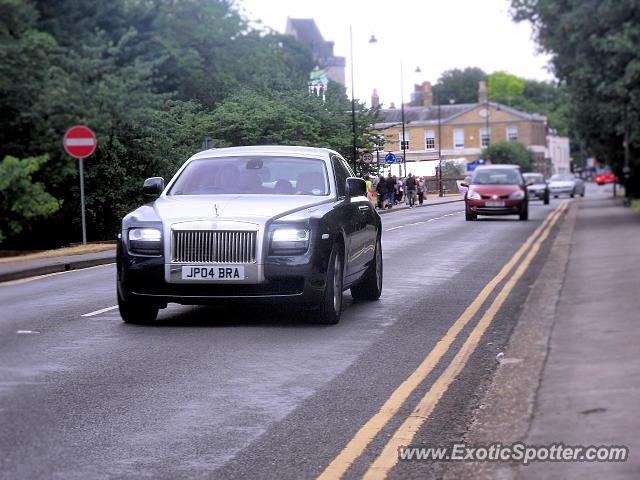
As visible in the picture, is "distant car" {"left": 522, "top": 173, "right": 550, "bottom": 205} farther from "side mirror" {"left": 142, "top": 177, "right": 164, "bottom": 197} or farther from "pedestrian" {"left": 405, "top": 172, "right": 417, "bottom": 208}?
"side mirror" {"left": 142, "top": 177, "right": 164, "bottom": 197}

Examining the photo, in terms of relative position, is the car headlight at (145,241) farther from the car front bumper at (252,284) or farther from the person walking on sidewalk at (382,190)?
the person walking on sidewalk at (382,190)

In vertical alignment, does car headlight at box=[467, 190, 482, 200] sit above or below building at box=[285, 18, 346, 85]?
below

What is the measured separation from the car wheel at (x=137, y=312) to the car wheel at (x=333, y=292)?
1.62 metres

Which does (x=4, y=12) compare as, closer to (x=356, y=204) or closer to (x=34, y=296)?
(x=34, y=296)

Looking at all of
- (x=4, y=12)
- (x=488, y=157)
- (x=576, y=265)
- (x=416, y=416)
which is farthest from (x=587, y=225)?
(x=488, y=157)

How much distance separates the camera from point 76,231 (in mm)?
41156

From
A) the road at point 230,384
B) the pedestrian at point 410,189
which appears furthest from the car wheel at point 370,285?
the pedestrian at point 410,189

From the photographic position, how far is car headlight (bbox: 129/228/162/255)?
11570mm

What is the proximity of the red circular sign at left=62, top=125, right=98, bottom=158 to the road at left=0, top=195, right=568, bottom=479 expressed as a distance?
13.0 meters

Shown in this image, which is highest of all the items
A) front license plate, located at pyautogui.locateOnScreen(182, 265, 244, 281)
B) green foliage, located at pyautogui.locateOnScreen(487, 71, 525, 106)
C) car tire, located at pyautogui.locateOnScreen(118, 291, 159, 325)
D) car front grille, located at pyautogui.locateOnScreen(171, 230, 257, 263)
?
green foliage, located at pyautogui.locateOnScreen(487, 71, 525, 106)

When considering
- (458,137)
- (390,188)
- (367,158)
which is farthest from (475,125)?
(367,158)

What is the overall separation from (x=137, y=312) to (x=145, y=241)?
831 millimetres

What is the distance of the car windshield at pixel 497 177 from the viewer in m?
40.1

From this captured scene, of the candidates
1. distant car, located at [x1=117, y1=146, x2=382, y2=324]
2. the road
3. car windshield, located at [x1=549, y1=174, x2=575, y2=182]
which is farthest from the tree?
distant car, located at [x1=117, y1=146, x2=382, y2=324]
